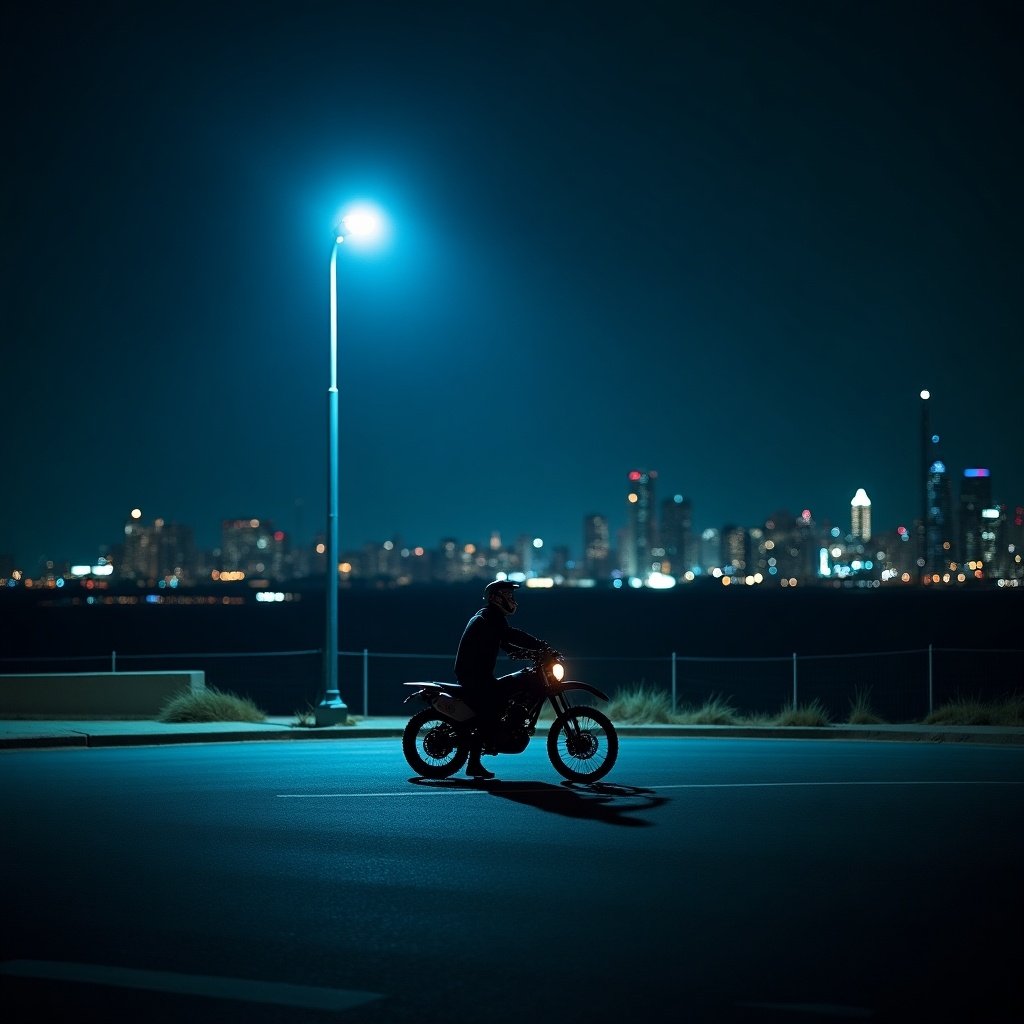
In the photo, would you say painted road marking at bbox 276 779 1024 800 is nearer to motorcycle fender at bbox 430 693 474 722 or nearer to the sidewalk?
motorcycle fender at bbox 430 693 474 722

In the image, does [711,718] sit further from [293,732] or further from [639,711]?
[293,732]

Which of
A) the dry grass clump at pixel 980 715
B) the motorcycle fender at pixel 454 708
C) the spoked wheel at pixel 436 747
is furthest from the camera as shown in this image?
the dry grass clump at pixel 980 715

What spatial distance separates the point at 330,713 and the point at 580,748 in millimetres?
8116

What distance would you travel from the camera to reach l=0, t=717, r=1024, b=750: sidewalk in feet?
63.2

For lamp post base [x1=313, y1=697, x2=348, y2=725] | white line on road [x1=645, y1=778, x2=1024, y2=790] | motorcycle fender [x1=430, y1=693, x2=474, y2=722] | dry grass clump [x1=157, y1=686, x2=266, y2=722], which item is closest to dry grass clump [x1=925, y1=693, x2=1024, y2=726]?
white line on road [x1=645, y1=778, x2=1024, y2=790]

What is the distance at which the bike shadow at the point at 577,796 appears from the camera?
41.0 ft

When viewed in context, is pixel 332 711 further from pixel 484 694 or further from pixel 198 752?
pixel 484 694

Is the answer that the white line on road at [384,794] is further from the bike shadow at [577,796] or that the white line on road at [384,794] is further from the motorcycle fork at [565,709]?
the motorcycle fork at [565,709]

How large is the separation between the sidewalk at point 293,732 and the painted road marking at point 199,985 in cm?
1190

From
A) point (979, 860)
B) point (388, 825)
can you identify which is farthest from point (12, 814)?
point (979, 860)

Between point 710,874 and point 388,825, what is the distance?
324 cm

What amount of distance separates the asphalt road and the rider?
34.3 inches

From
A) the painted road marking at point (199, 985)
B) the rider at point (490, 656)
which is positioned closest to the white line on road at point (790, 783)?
the rider at point (490, 656)

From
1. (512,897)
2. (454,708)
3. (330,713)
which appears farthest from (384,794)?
(330,713)
